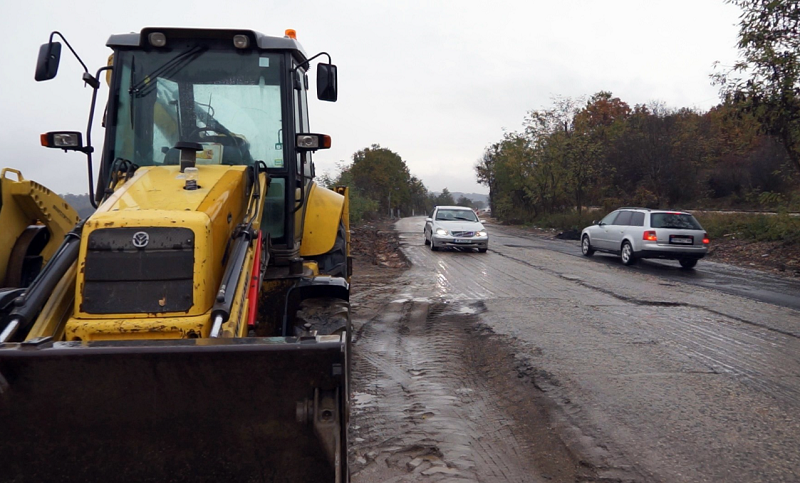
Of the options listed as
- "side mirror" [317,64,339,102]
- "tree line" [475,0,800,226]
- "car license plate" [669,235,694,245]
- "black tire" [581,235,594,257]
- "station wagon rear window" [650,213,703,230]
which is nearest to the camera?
"side mirror" [317,64,339,102]

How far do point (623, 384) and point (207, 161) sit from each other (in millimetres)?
4124

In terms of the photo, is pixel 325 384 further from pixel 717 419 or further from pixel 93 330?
pixel 717 419

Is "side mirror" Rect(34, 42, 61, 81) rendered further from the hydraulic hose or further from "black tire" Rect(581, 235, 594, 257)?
"black tire" Rect(581, 235, 594, 257)

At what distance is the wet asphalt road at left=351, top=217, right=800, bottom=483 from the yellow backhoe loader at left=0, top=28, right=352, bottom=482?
1067 mm

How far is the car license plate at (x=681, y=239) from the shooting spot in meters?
16.7

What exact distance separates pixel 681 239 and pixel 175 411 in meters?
16.1

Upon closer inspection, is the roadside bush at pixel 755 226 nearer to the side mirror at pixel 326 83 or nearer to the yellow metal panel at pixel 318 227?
the yellow metal panel at pixel 318 227

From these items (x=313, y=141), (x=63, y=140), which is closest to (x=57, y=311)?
(x=63, y=140)

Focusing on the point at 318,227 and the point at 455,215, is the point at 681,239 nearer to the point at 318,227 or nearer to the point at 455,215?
the point at 455,215

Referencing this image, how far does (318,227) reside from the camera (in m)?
6.41

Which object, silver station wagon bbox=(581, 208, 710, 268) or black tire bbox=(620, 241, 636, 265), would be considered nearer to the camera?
silver station wagon bbox=(581, 208, 710, 268)

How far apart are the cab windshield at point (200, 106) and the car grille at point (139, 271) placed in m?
1.40

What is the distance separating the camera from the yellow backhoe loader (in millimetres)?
3059

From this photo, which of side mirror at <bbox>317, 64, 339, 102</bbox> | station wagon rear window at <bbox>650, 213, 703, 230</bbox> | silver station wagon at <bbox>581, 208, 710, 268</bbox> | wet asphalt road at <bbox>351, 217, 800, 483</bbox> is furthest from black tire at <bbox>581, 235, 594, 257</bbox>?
side mirror at <bbox>317, 64, 339, 102</bbox>
